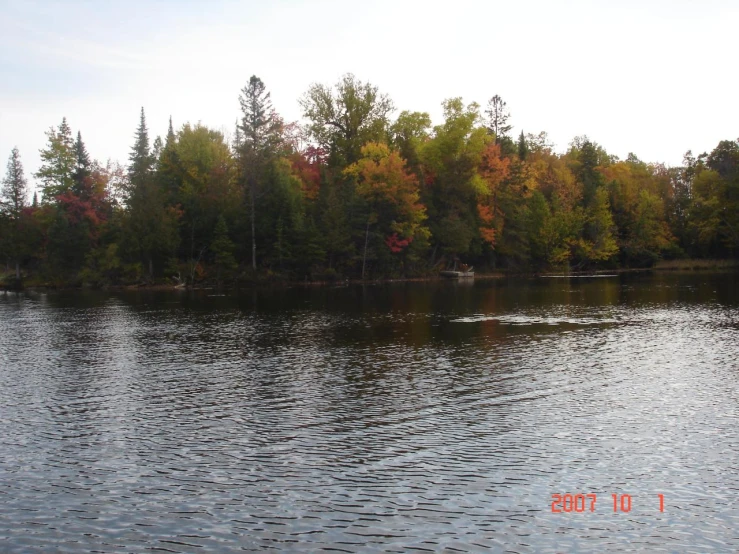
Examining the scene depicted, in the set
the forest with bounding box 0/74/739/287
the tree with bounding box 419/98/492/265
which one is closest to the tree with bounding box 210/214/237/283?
the forest with bounding box 0/74/739/287

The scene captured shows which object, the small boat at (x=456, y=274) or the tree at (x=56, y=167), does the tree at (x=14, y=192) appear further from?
the small boat at (x=456, y=274)

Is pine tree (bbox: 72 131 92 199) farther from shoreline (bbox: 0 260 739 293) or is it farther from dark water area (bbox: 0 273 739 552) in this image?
dark water area (bbox: 0 273 739 552)

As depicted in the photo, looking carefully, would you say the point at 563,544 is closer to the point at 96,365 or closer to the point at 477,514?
the point at 477,514

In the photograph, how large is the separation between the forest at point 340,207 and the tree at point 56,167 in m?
0.19

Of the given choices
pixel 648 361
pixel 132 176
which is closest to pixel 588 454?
pixel 648 361

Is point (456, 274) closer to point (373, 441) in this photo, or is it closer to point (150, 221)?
point (150, 221)

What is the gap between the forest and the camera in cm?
8306

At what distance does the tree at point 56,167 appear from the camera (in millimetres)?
91250

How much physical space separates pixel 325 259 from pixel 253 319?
40632 mm

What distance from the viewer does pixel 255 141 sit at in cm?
8575

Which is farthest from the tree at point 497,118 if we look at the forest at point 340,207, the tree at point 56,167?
the tree at point 56,167

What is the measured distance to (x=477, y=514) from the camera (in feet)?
40.5

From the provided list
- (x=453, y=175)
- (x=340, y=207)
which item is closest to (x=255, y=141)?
(x=340, y=207)

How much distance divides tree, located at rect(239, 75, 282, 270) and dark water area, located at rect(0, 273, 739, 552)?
160 feet
